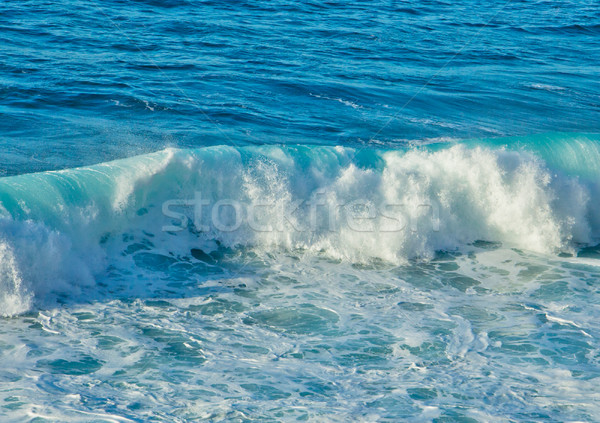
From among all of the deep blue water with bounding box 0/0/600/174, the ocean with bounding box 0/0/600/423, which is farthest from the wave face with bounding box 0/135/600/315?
the deep blue water with bounding box 0/0/600/174

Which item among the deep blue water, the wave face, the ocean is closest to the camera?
the ocean

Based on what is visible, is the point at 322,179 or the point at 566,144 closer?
the point at 322,179

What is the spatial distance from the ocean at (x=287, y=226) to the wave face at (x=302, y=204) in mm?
32

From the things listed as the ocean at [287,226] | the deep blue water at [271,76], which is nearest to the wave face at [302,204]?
the ocean at [287,226]

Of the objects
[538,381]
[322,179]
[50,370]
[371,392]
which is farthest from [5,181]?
[538,381]

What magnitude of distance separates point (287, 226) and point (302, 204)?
0.43 m

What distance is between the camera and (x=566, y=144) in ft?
36.8

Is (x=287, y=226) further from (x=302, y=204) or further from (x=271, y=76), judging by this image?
(x=271, y=76)

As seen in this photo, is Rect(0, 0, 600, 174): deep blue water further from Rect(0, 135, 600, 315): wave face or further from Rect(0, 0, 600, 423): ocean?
Rect(0, 135, 600, 315): wave face

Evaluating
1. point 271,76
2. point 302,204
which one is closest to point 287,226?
point 302,204

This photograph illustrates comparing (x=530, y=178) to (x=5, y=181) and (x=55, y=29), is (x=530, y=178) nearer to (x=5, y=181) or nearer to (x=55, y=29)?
(x=5, y=181)

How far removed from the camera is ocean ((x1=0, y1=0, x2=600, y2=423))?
5938 millimetres

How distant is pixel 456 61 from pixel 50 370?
12.3m

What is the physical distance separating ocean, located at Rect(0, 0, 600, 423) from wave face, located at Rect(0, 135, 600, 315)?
0.03m
